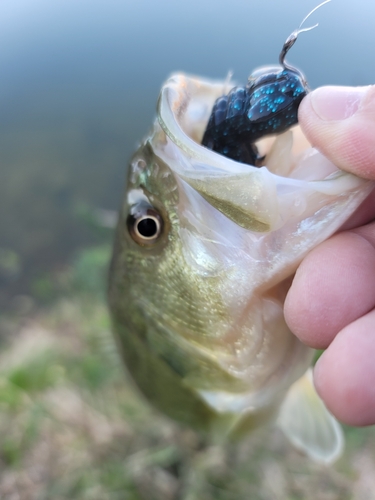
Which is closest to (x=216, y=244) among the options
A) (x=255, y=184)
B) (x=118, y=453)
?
(x=255, y=184)

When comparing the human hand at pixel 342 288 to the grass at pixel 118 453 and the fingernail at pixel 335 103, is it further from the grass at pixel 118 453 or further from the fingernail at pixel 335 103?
the grass at pixel 118 453

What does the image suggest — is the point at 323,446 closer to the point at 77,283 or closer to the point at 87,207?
the point at 77,283

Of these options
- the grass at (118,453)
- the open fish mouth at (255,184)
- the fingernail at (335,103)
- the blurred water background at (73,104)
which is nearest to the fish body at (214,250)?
the open fish mouth at (255,184)

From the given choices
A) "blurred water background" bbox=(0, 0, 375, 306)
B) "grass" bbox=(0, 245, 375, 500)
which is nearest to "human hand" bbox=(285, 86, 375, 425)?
"grass" bbox=(0, 245, 375, 500)

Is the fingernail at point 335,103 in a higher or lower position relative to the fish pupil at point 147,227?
higher

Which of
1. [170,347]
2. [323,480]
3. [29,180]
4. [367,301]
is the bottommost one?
[29,180]

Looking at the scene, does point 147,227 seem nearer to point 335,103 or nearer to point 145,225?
point 145,225

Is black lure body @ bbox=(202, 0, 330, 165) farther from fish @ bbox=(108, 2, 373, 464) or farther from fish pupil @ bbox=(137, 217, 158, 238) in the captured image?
fish pupil @ bbox=(137, 217, 158, 238)

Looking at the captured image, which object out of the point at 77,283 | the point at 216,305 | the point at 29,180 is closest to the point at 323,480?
the point at 216,305
